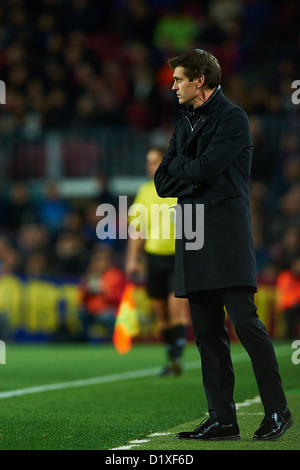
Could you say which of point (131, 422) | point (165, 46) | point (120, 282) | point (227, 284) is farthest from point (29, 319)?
point (227, 284)

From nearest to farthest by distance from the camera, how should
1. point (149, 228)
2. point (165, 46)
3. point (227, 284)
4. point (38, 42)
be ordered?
point (227, 284) < point (149, 228) < point (165, 46) < point (38, 42)

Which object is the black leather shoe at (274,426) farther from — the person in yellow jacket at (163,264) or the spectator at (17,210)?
the spectator at (17,210)

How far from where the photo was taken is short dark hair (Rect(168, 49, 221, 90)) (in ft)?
16.7

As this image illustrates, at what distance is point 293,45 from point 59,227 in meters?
4.86

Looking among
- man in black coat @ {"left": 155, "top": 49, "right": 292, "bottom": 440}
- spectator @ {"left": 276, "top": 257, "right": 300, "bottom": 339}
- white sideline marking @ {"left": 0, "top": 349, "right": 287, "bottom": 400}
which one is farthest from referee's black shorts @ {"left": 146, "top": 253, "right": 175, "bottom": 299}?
spectator @ {"left": 276, "top": 257, "right": 300, "bottom": 339}

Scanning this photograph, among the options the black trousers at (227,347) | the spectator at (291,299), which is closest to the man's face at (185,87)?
the black trousers at (227,347)

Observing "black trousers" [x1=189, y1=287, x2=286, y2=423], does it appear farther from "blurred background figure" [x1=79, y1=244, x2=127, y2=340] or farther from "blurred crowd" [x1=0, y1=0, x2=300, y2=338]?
"blurred background figure" [x1=79, y1=244, x2=127, y2=340]

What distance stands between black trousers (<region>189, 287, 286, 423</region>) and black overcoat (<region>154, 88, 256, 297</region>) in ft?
0.34

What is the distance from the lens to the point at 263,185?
1548 cm

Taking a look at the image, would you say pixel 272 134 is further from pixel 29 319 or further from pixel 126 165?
pixel 29 319

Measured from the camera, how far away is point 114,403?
712 centimetres

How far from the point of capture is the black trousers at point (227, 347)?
4.98 meters

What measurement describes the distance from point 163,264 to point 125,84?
8160 millimetres

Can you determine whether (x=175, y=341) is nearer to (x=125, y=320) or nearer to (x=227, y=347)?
(x=125, y=320)
